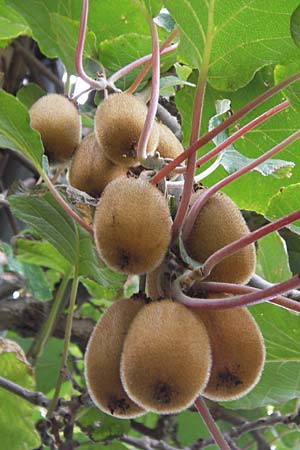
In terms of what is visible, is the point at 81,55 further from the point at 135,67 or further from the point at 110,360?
the point at 110,360

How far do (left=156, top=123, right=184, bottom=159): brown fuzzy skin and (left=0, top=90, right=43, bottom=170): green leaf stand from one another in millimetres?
141

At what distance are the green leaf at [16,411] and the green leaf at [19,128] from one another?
38 cm

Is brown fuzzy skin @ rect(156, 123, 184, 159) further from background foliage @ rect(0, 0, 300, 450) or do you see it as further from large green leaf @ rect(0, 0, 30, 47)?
large green leaf @ rect(0, 0, 30, 47)

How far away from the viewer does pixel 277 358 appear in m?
0.99

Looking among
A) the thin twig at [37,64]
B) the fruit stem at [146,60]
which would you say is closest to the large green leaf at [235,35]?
the fruit stem at [146,60]

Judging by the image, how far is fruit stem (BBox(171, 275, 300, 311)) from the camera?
587 mm

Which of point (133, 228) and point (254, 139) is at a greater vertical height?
point (133, 228)

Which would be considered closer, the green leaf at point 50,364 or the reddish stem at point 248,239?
the reddish stem at point 248,239

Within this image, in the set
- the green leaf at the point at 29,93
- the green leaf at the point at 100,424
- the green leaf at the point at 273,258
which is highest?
the green leaf at the point at 29,93

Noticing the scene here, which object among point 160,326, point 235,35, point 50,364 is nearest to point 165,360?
point 160,326

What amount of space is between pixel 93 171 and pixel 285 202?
0.23 m

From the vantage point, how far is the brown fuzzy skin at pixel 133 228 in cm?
64

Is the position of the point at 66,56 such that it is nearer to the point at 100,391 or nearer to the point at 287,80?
the point at 287,80

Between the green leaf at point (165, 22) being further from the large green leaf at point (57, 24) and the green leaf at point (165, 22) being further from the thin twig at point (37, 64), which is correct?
the thin twig at point (37, 64)
